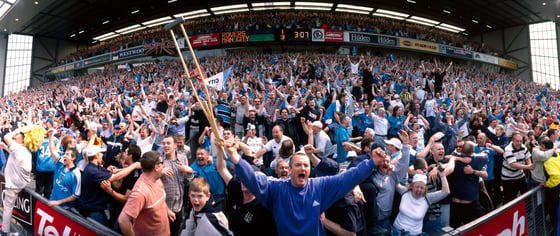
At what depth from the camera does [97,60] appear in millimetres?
32750

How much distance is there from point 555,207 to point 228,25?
25.7 metres

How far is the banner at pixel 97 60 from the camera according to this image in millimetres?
31719

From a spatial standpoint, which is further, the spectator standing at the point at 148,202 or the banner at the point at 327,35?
the banner at the point at 327,35

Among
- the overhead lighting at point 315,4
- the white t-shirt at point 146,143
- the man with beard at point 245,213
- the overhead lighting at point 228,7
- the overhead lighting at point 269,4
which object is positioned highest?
the overhead lighting at point 315,4

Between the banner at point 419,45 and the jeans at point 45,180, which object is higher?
the banner at point 419,45

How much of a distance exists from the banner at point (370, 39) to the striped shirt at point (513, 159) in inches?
836

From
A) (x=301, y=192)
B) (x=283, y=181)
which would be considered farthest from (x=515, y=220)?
(x=283, y=181)

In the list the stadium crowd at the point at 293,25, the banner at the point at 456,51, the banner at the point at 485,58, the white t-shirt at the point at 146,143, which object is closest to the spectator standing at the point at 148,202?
the white t-shirt at the point at 146,143

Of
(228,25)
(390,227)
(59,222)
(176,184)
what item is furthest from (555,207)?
(228,25)

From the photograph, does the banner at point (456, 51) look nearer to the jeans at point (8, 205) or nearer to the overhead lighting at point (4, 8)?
the jeans at point (8, 205)

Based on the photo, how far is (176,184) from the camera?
3.81 metres

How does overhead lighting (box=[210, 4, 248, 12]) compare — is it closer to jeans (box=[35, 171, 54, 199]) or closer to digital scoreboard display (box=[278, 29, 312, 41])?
digital scoreboard display (box=[278, 29, 312, 41])

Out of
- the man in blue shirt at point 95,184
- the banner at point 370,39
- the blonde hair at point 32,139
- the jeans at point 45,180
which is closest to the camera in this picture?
the man in blue shirt at point 95,184

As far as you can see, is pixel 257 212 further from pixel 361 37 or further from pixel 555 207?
pixel 361 37
